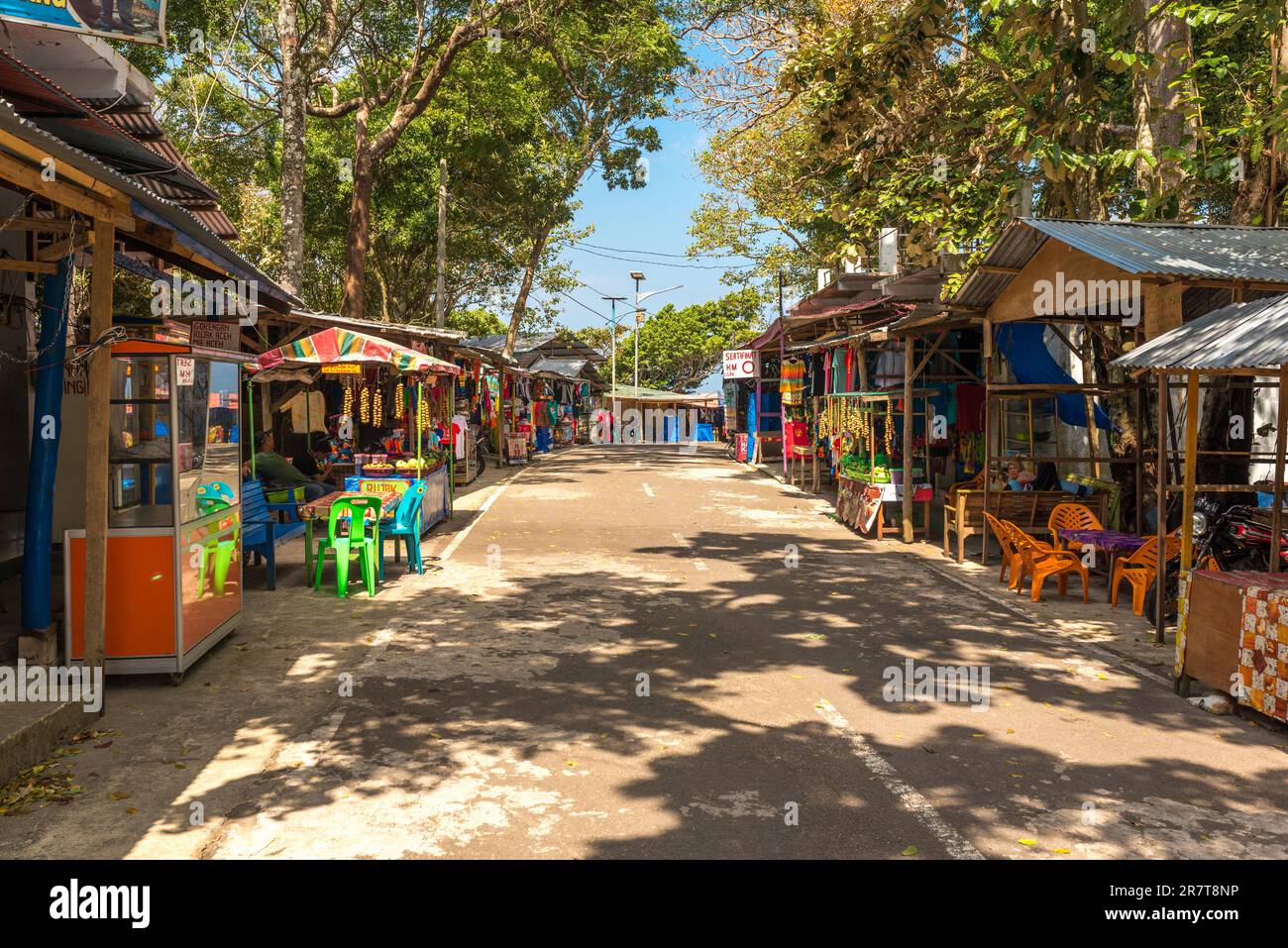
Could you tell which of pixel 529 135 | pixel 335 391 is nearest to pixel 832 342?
pixel 335 391

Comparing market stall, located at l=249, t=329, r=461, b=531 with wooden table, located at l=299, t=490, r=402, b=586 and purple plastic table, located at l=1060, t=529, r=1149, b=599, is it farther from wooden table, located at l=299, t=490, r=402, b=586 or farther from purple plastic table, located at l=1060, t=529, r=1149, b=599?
purple plastic table, located at l=1060, t=529, r=1149, b=599

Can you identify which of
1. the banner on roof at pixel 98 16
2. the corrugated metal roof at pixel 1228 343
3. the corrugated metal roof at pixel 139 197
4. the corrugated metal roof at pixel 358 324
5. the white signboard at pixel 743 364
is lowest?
the corrugated metal roof at pixel 1228 343

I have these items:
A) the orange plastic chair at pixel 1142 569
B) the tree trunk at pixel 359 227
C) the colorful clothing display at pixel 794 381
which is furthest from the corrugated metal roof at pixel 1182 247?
the tree trunk at pixel 359 227

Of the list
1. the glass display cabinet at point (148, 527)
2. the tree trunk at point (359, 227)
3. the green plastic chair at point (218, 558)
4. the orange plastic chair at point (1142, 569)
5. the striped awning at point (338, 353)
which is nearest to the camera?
Result: the glass display cabinet at point (148, 527)

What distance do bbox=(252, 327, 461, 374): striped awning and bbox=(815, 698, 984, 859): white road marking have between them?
8639 millimetres

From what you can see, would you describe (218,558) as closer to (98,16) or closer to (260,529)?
(260,529)

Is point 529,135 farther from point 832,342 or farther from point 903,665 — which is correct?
point 903,665

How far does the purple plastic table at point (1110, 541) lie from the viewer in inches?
384

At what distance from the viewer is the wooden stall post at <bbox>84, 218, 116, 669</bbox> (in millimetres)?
6195

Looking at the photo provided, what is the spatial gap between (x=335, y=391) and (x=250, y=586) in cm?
884

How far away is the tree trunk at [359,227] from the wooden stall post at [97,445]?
14.6 meters

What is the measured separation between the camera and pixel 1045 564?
9789 millimetres

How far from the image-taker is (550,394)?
146 ft

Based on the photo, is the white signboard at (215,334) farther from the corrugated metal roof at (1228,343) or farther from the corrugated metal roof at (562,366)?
the corrugated metal roof at (562,366)
